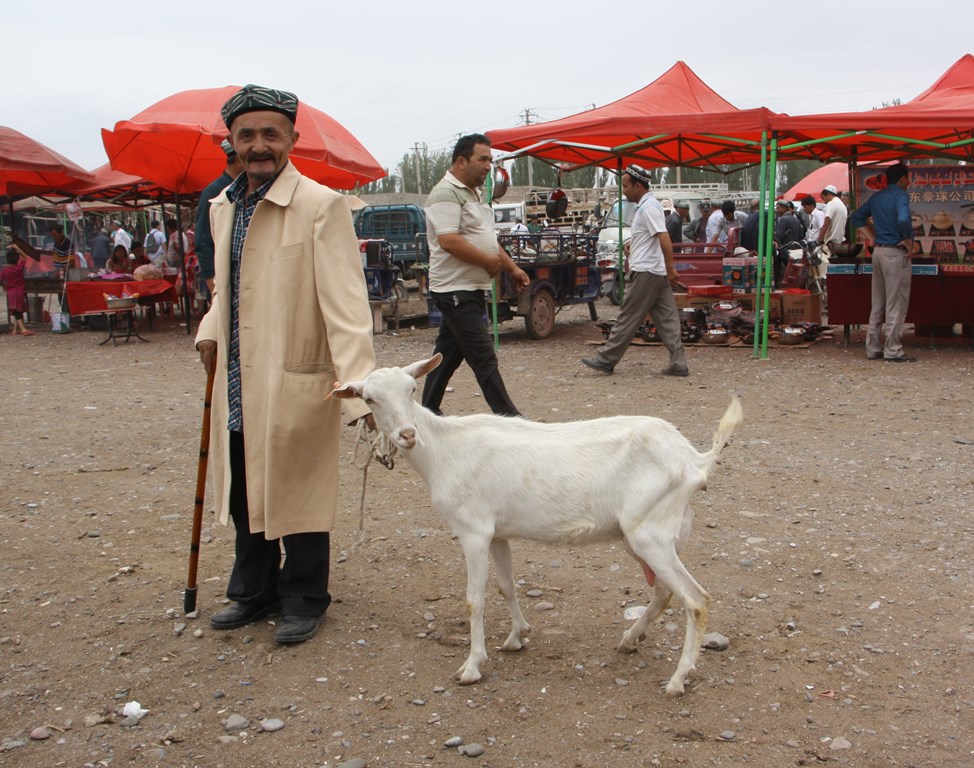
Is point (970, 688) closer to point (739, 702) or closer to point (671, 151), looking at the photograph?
point (739, 702)

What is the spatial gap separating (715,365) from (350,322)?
781 centimetres

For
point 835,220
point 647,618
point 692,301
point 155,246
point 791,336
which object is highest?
point 835,220

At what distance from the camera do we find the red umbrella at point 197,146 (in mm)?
12430

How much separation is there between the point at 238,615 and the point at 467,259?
3.10 metres

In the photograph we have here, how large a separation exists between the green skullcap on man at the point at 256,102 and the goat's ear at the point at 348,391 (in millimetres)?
1111

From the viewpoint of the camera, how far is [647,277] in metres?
9.60

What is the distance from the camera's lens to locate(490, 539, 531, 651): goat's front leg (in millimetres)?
3705

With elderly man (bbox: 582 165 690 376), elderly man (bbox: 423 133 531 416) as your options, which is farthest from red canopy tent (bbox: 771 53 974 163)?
elderly man (bbox: 423 133 531 416)

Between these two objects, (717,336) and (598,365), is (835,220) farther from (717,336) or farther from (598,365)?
(598,365)

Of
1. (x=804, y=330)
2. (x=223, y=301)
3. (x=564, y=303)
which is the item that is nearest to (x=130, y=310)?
(x=564, y=303)

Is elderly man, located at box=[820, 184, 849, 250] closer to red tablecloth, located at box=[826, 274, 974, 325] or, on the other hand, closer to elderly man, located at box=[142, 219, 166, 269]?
red tablecloth, located at box=[826, 274, 974, 325]

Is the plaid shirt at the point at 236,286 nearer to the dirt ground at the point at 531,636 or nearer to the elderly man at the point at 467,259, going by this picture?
the dirt ground at the point at 531,636

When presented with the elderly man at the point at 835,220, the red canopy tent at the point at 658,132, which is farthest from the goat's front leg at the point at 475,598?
the elderly man at the point at 835,220

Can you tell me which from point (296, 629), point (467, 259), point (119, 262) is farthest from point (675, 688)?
point (119, 262)
